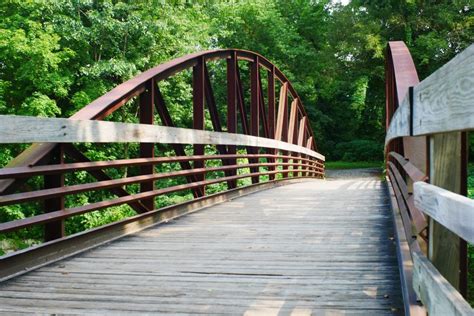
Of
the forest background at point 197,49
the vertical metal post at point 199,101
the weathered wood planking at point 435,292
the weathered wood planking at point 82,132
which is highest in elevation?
the forest background at point 197,49

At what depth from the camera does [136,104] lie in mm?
20609

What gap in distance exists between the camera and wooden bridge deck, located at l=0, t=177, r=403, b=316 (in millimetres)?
2830

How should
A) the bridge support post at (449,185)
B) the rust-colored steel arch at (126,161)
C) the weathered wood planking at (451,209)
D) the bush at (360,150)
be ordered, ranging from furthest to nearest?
the bush at (360,150) → the rust-colored steel arch at (126,161) → the bridge support post at (449,185) → the weathered wood planking at (451,209)

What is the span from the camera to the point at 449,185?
6.26 feet

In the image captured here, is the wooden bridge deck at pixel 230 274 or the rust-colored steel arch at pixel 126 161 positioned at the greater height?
the rust-colored steel arch at pixel 126 161

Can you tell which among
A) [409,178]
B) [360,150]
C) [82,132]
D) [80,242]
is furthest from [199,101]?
[360,150]

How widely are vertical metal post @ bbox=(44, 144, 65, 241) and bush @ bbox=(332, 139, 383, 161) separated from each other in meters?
29.2

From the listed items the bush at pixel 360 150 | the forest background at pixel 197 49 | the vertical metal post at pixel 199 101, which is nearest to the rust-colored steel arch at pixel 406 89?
the vertical metal post at pixel 199 101

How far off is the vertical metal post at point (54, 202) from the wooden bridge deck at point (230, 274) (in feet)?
0.82

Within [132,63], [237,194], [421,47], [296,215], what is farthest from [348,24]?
[296,215]

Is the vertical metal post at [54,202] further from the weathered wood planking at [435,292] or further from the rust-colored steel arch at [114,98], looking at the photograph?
the weathered wood planking at [435,292]

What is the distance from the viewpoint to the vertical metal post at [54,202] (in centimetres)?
407

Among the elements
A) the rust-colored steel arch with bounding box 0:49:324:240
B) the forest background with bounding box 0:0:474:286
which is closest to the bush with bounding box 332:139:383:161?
the forest background with bounding box 0:0:474:286

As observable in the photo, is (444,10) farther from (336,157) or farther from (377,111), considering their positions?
(336,157)
